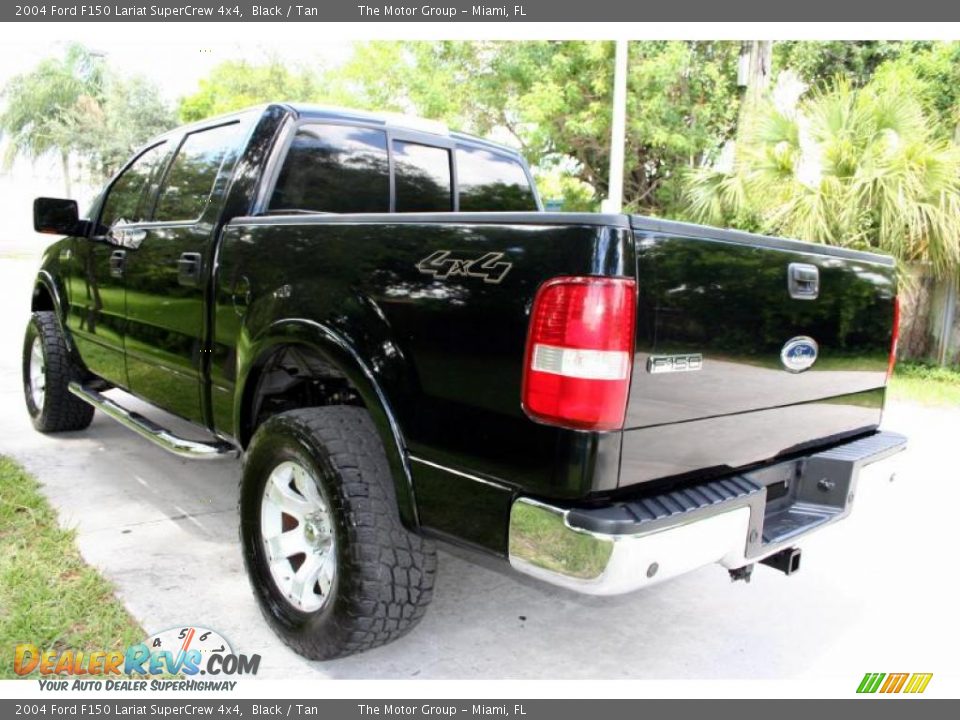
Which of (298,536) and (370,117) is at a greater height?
(370,117)

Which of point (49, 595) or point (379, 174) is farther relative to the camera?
point (379, 174)

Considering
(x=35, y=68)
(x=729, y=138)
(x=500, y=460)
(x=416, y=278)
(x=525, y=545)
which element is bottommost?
(x=525, y=545)

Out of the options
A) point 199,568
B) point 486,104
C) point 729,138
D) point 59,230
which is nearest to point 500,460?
point 199,568

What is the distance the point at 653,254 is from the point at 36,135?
45374mm

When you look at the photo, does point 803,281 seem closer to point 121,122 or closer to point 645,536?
point 645,536

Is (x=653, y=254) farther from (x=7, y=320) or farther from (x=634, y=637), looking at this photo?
(x=7, y=320)

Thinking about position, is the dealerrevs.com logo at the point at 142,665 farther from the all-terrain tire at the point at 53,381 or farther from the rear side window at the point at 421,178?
the all-terrain tire at the point at 53,381

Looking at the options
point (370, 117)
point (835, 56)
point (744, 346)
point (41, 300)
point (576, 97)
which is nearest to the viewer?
point (744, 346)

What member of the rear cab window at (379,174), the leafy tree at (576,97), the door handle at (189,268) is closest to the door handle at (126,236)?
the door handle at (189,268)

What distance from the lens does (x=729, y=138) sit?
53.0 ft

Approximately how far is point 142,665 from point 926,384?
8.78m

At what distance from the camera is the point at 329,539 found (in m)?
2.59

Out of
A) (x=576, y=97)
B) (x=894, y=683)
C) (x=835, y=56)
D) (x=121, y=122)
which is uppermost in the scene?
(x=835, y=56)

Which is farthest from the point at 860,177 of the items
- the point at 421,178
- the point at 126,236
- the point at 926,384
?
the point at 126,236
